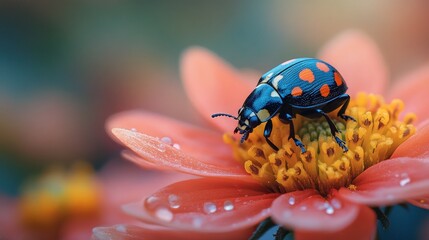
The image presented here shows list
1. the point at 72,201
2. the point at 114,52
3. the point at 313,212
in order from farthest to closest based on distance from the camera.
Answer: the point at 114,52 → the point at 72,201 → the point at 313,212

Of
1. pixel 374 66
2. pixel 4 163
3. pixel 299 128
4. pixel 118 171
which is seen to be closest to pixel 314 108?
pixel 299 128

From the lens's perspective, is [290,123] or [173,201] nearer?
[173,201]

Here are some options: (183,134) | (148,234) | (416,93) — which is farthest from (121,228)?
(416,93)

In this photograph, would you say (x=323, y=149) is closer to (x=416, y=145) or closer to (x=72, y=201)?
(x=416, y=145)

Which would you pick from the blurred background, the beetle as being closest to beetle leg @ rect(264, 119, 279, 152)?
the beetle

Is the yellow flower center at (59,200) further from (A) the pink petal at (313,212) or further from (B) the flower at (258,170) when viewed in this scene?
(A) the pink petal at (313,212)

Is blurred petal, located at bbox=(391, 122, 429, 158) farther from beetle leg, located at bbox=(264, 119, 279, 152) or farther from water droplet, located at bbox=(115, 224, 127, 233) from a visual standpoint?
water droplet, located at bbox=(115, 224, 127, 233)
